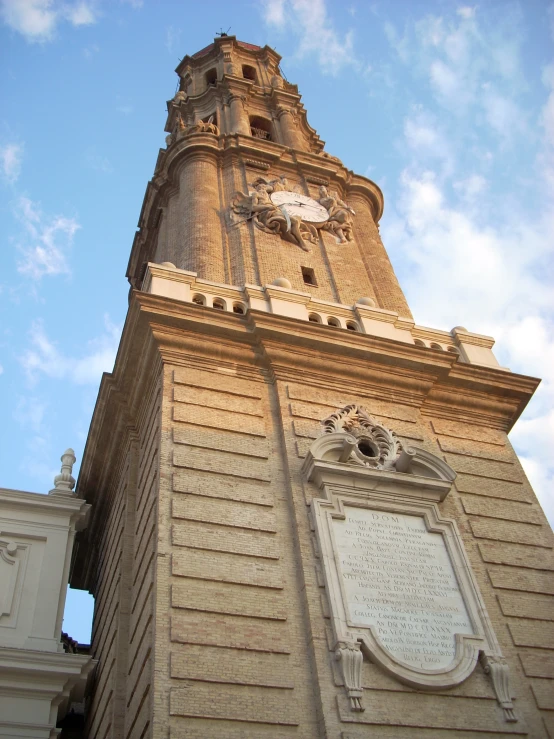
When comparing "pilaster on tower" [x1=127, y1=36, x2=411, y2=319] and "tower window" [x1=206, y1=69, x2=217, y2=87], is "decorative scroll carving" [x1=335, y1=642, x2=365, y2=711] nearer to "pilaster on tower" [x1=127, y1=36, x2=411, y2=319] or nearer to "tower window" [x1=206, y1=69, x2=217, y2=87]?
"pilaster on tower" [x1=127, y1=36, x2=411, y2=319]

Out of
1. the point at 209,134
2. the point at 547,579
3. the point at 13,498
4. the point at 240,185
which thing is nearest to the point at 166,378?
the point at 13,498

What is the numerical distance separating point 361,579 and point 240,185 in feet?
Result: 50.4

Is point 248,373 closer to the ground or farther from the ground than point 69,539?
farther from the ground

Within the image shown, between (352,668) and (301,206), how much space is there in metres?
16.0

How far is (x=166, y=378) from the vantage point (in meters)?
16.2

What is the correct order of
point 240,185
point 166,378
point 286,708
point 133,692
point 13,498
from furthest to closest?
point 240,185
point 13,498
point 166,378
point 133,692
point 286,708

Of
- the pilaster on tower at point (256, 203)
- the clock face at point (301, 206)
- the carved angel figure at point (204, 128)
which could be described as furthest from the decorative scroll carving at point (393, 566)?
the carved angel figure at point (204, 128)

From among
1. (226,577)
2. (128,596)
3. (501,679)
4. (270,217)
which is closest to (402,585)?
(501,679)

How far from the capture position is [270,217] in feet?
78.5

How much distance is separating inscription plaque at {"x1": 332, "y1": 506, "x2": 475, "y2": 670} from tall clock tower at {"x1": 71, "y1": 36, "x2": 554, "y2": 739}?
0.04 meters

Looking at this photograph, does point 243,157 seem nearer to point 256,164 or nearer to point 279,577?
point 256,164

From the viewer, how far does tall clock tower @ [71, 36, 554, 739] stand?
1200 centimetres

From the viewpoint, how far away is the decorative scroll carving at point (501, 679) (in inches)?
491

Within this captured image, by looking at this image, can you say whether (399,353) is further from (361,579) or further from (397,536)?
(361,579)
